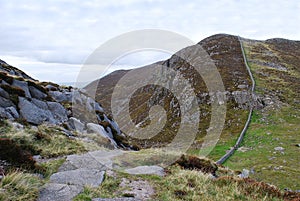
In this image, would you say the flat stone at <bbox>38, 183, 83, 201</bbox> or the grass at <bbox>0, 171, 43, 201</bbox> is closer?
the grass at <bbox>0, 171, 43, 201</bbox>

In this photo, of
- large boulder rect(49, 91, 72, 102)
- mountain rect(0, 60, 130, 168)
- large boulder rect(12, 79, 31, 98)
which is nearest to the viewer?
mountain rect(0, 60, 130, 168)

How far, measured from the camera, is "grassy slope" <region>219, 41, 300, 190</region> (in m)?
22.5

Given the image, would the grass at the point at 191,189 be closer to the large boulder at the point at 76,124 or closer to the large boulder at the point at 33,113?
the large boulder at the point at 33,113

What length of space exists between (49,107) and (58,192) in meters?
14.3

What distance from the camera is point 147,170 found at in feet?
41.6

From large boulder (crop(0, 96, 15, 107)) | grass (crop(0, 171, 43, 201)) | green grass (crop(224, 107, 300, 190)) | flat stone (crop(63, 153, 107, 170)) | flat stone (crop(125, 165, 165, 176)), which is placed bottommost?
green grass (crop(224, 107, 300, 190))

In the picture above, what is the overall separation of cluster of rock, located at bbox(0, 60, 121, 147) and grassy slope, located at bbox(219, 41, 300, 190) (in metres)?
14.1

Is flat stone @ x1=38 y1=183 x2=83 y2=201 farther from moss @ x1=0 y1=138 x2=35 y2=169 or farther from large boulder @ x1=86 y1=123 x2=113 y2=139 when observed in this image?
large boulder @ x1=86 y1=123 x2=113 y2=139

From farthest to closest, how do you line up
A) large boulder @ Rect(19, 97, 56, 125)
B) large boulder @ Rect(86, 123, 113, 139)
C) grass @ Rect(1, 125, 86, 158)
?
large boulder @ Rect(86, 123, 113, 139) → large boulder @ Rect(19, 97, 56, 125) → grass @ Rect(1, 125, 86, 158)

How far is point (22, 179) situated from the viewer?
8562mm

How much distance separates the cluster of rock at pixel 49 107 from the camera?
733 inches

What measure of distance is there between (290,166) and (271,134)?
34.9ft

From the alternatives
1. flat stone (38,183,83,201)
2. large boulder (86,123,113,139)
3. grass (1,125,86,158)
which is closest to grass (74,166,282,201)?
flat stone (38,183,83,201)

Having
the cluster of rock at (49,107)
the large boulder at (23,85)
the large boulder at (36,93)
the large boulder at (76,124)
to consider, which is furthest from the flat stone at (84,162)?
the large boulder at (36,93)
